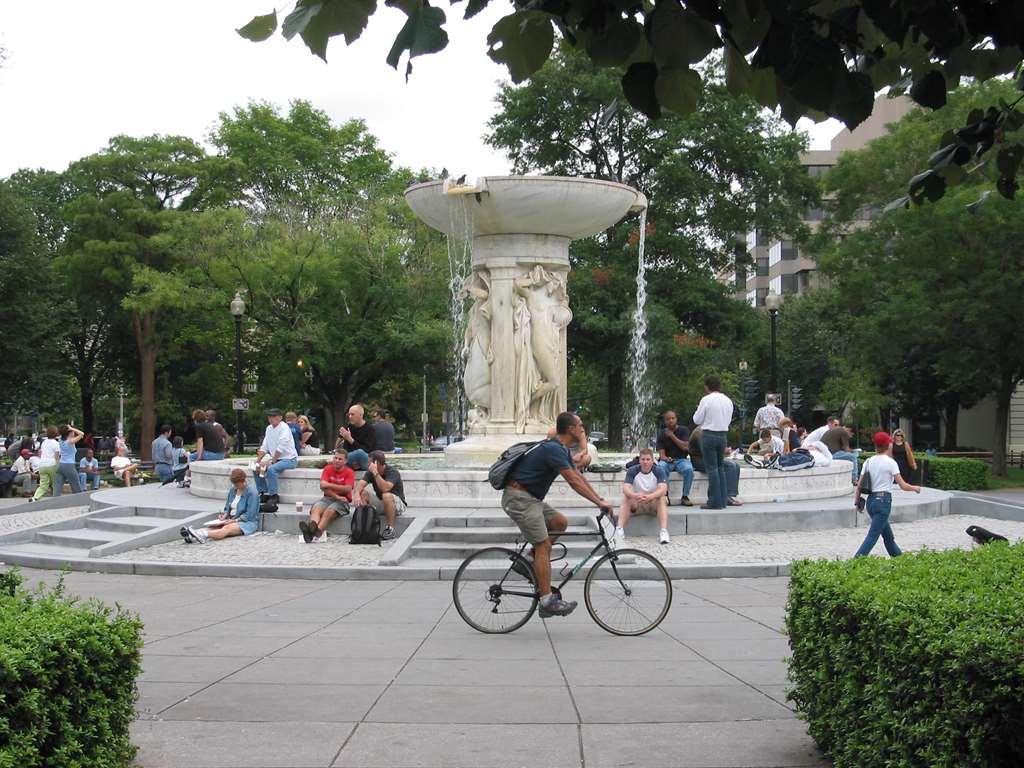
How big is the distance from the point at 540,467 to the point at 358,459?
25.0 feet

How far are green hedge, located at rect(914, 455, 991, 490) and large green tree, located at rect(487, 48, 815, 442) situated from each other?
32.2 ft

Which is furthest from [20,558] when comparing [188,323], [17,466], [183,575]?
[188,323]

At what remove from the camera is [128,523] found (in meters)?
17.1

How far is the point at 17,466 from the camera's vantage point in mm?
29203

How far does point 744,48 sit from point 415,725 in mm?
3858

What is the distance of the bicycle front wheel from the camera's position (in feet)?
29.9

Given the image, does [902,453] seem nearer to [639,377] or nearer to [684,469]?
[684,469]

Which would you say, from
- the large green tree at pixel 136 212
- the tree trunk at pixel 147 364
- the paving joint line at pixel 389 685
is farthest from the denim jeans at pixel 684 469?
the tree trunk at pixel 147 364

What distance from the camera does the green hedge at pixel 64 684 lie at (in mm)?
4281

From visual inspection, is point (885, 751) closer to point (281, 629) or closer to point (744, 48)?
point (744, 48)

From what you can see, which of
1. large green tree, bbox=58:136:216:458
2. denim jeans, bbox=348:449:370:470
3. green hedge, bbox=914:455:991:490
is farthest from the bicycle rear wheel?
large green tree, bbox=58:136:216:458

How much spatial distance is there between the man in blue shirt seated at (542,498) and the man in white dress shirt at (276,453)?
8.56 metres

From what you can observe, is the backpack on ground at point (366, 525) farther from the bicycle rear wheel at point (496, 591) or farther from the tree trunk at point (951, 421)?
the tree trunk at point (951, 421)

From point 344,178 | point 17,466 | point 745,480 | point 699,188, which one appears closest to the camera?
point 745,480
